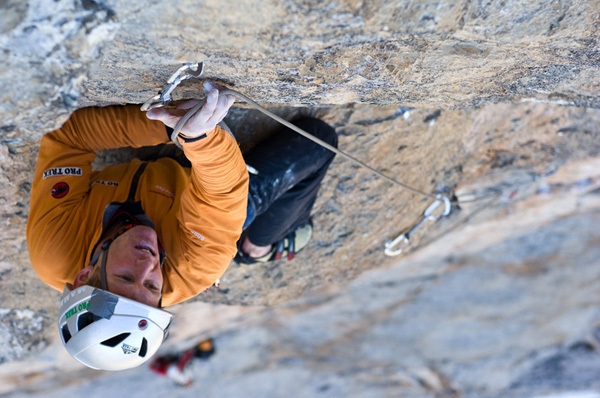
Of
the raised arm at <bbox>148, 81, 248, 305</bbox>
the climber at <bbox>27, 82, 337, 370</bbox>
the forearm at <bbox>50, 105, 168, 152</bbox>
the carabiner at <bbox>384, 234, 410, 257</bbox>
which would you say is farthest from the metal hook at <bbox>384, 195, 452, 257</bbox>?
the forearm at <bbox>50, 105, 168, 152</bbox>

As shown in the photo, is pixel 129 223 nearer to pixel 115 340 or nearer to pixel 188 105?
pixel 115 340

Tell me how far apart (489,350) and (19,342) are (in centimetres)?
365

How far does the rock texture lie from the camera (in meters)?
1.18

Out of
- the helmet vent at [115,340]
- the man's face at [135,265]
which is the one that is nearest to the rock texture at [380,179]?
the man's face at [135,265]

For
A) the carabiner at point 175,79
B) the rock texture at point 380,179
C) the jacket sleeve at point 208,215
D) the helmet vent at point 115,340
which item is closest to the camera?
the rock texture at point 380,179

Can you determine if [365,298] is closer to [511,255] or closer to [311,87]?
[511,255]

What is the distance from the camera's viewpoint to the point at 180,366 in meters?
3.88

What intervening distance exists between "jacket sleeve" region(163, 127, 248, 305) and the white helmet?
20cm

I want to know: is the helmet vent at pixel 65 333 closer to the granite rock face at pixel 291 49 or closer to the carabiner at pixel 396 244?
the granite rock face at pixel 291 49

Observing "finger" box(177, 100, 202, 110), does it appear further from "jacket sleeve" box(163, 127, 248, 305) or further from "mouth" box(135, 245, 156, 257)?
"mouth" box(135, 245, 156, 257)

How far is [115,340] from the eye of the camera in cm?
168

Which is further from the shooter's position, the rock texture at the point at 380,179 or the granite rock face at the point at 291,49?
the rock texture at the point at 380,179

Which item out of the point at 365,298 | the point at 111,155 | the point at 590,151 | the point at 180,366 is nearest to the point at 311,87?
the point at 111,155

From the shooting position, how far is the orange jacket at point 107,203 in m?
1.79
